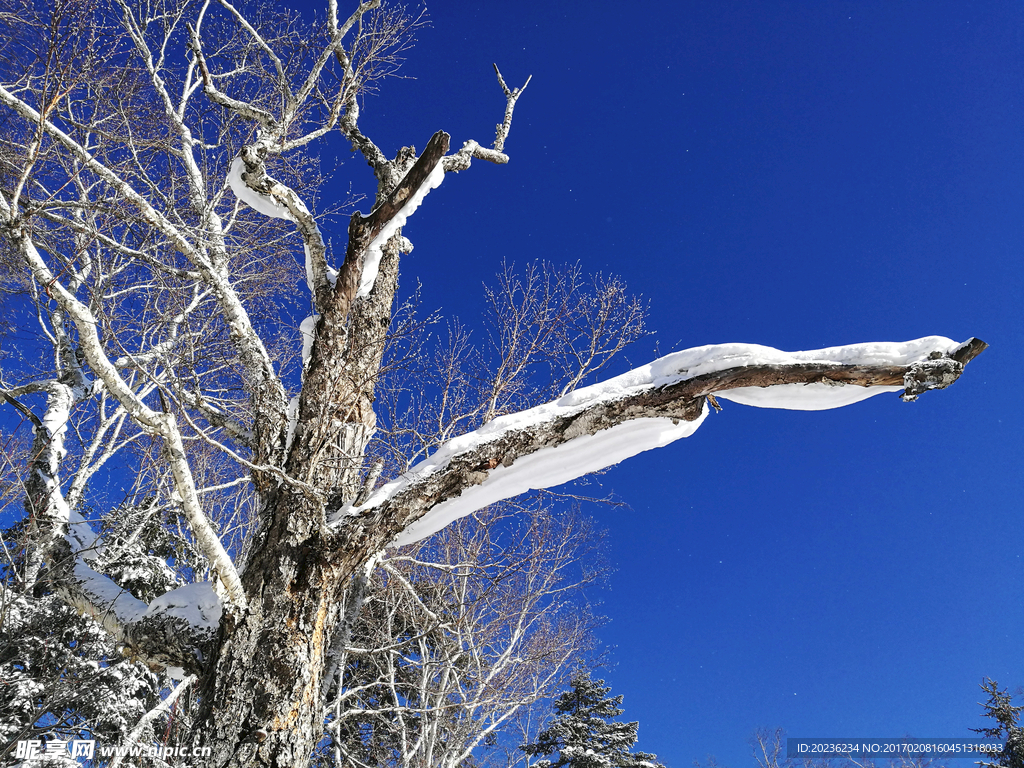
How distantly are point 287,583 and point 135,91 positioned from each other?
16.1 feet

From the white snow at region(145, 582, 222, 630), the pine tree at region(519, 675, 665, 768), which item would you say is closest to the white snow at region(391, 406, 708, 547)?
the white snow at region(145, 582, 222, 630)

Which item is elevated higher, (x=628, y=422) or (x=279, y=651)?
(x=628, y=422)

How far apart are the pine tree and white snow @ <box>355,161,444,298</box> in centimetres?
1135

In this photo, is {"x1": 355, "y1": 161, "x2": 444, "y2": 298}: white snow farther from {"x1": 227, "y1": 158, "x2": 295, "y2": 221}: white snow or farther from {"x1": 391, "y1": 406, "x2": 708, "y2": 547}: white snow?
{"x1": 391, "y1": 406, "x2": 708, "y2": 547}: white snow

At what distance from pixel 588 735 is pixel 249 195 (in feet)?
42.1

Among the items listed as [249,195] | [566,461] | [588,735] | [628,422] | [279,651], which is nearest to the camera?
[279,651]

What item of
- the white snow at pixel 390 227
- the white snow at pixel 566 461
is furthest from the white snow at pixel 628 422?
the white snow at pixel 390 227

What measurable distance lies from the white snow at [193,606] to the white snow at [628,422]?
793 mm

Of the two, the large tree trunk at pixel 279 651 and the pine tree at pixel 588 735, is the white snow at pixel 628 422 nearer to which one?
the large tree trunk at pixel 279 651

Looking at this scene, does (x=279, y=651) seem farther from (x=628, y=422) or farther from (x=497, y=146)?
(x=497, y=146)

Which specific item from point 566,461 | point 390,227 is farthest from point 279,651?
point 390,227

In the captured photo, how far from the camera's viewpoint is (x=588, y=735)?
1244cm

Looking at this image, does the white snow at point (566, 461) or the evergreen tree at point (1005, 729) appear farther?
the evergreen tree at point (1005, 729)

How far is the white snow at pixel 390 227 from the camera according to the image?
376cm
